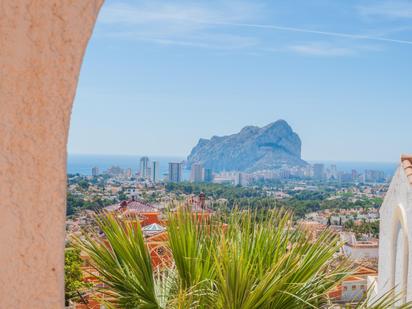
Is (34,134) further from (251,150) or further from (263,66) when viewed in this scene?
(251,150)

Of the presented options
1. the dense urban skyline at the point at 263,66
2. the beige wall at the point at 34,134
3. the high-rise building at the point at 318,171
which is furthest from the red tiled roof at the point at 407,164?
the high-rise building at the point at 318,171

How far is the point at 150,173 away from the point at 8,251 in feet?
285

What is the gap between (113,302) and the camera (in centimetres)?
251

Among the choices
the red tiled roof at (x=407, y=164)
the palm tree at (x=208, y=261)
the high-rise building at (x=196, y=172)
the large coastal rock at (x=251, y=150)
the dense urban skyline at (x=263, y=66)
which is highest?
the dense urban skyline at (x=263, y=66)

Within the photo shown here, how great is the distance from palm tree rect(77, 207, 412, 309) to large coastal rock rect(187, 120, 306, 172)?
109 m

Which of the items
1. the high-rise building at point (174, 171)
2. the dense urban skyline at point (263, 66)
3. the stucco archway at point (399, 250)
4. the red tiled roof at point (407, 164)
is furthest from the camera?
the high-rise building at point (174, 171)

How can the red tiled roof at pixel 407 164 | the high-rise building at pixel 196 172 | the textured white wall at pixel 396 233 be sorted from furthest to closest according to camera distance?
the high-rise building at pixel 196 172 → the textured white wall at pixel 396 233 → the red tiled roof at pixel 407 164

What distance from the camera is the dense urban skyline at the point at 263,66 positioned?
54.7 meters

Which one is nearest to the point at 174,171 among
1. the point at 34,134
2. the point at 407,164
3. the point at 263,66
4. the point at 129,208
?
the point at 263,66

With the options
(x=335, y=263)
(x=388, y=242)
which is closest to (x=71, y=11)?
(x=335, y=263)

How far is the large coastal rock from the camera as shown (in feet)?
383

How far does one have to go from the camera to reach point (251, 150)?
121688 millimetres

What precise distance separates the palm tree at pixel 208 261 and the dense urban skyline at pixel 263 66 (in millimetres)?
40171

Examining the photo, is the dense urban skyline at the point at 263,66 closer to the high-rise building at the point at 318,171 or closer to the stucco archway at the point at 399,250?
the high-rise building at the point at 318,171
